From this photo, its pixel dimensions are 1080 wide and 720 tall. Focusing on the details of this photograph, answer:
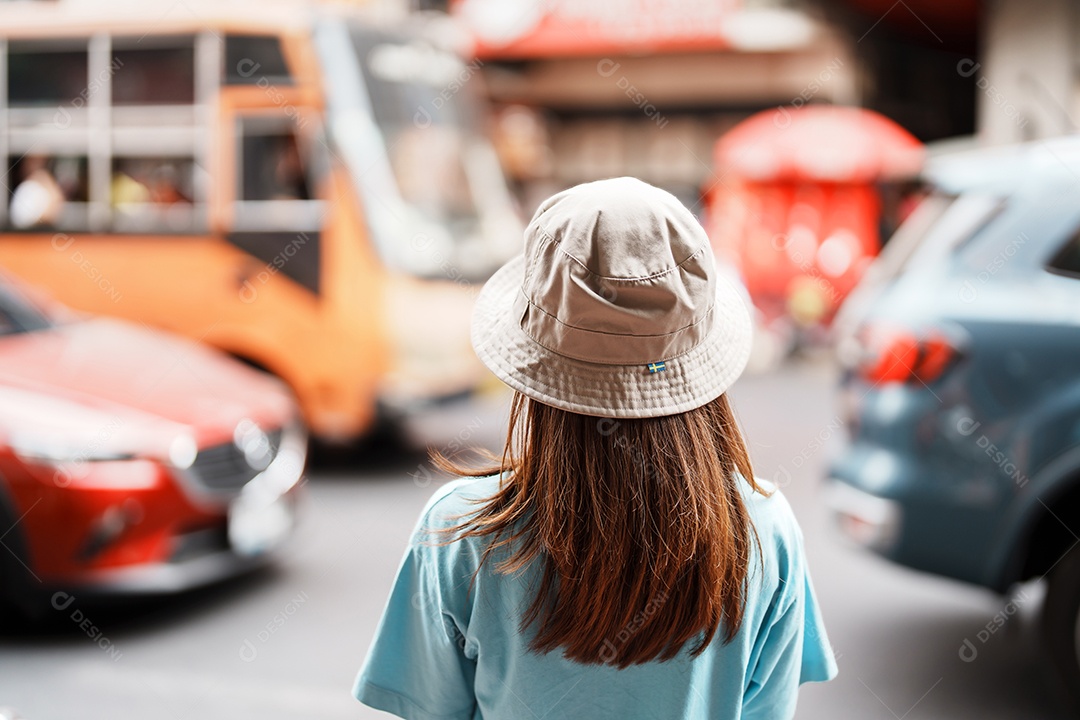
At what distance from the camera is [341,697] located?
3.82 m

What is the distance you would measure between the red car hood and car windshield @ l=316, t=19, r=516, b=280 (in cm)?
205

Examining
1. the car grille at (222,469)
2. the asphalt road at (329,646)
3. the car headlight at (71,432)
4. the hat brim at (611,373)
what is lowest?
the asphalt road at (329,646)

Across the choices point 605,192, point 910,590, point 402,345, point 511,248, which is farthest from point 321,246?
point 605,192

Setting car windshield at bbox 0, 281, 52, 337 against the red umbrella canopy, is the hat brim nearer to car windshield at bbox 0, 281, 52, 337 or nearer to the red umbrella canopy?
car windshield at bbox 0, 281, 52, 337

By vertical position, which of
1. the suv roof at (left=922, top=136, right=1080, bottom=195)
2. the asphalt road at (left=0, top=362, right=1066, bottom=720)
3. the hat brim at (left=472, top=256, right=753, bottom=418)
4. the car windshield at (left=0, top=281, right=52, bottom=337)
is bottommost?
the asphalt road at (left=0, top=362, right=1066, bottom=720)

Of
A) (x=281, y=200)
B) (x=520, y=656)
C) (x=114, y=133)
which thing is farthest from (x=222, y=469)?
(x=114, y=133)

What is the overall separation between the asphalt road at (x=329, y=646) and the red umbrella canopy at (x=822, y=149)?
8.92m

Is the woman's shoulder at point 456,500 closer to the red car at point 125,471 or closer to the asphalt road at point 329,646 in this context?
the asphalt road at point 329,646

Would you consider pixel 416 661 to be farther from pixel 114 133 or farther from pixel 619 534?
pixel 114 133

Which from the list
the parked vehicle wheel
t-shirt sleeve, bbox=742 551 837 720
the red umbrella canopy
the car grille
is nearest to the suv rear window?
the parked vehicle wheel

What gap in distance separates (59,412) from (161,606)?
1.12 meters

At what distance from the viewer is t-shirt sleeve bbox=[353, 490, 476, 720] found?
4.63 ft

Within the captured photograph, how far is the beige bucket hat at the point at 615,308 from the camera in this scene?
1230 mm

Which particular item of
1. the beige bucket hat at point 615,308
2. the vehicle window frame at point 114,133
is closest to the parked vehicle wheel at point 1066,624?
the beige bucket hat at point 615,308
